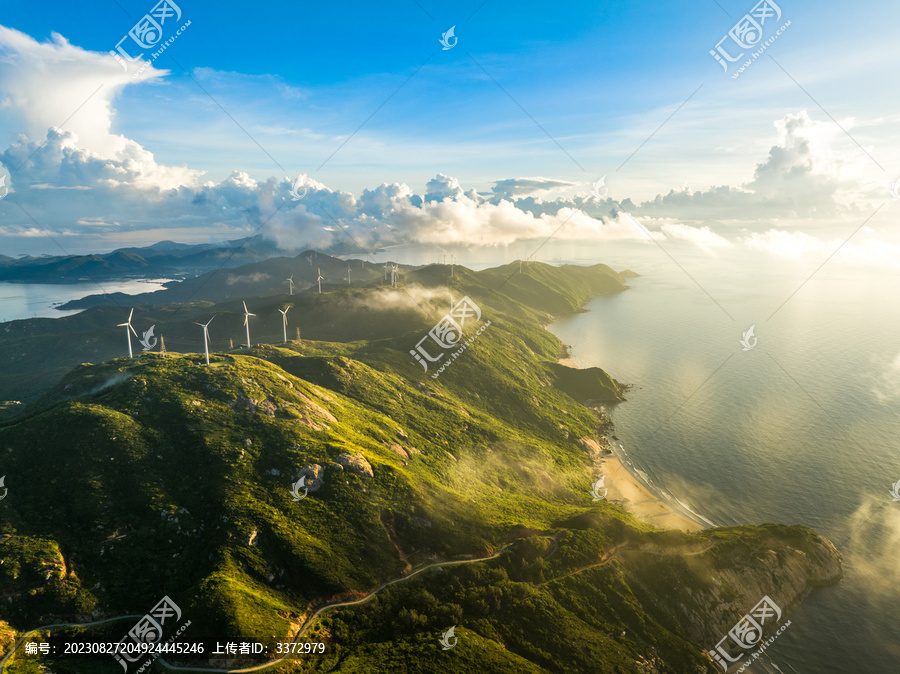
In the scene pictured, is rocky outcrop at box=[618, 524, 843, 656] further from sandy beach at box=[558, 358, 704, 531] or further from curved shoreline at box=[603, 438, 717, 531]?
sandy beach at box=[558, 358, 704, 531]

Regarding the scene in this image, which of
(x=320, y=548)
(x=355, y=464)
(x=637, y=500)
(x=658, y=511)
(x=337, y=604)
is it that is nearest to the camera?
(x=337, y=604)

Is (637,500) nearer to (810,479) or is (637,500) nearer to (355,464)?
(810,479)

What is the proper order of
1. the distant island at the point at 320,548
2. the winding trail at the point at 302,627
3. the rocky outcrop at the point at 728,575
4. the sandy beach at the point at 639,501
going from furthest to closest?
the sandy beach at the point at 639,501
the rocky outcrop at the point at 728,575
the distant island at the point at 320,548
the winding trail at the point at 302,627

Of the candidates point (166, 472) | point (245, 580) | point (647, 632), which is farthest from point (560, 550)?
point (166, 472)

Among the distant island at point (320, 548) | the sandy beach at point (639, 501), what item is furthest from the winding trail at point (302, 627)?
the sandy beach at point (639, 501)

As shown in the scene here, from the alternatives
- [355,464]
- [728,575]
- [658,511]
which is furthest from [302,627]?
[658,511]

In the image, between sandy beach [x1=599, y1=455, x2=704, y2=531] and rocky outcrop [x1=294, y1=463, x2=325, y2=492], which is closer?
rocky outcrop [x1=294, y1=463, x2=325, y2=492]

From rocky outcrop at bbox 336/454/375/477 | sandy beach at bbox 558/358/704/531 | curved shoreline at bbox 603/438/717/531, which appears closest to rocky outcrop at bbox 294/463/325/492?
rocky outcrop at bbox 336/454/375/477

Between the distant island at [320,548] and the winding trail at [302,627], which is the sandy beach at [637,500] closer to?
the distant island at [320,548]

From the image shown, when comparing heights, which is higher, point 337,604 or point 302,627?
point 337,604
